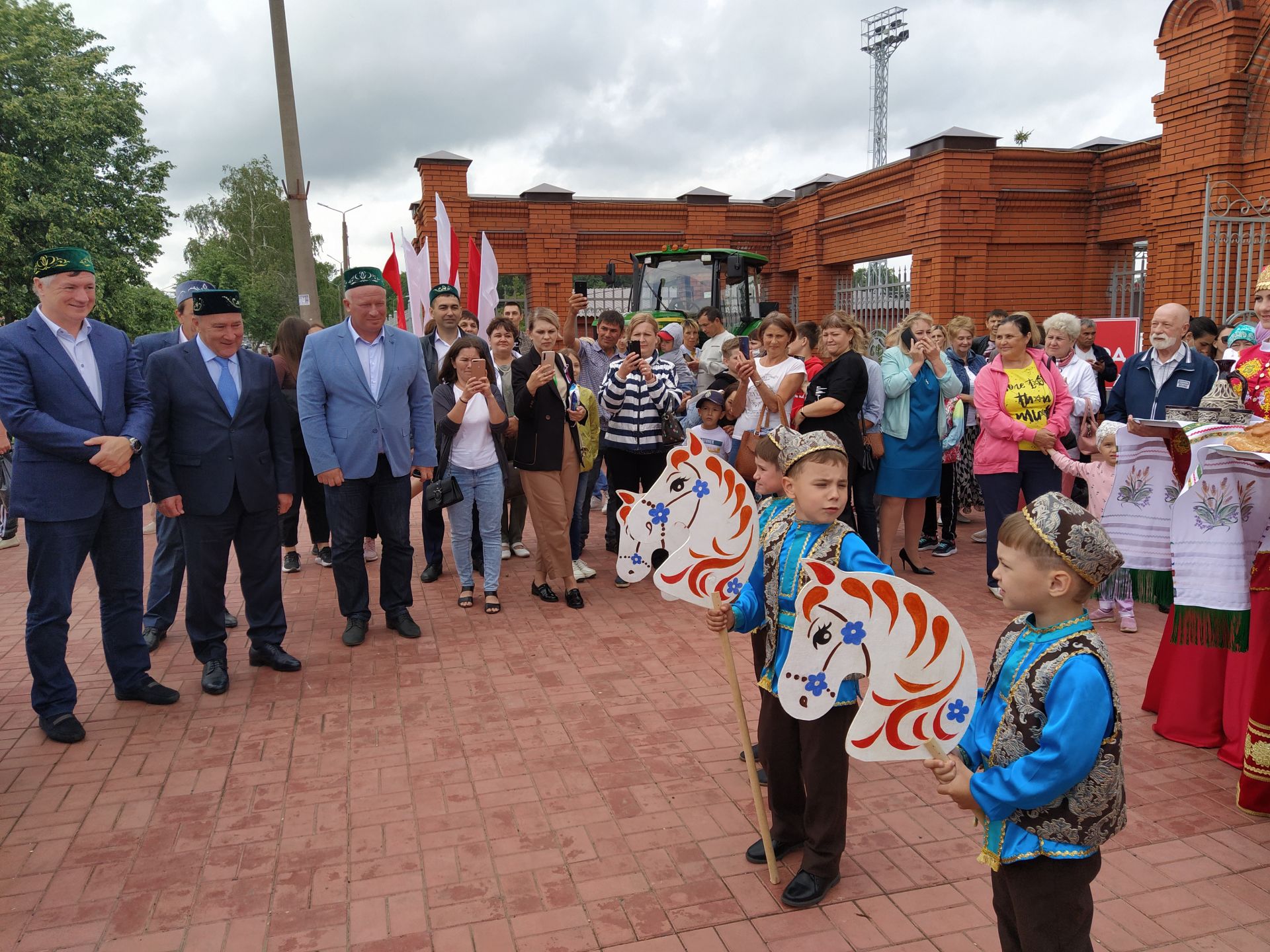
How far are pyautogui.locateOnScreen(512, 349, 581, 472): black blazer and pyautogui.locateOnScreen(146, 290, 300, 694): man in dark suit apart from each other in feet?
5.32

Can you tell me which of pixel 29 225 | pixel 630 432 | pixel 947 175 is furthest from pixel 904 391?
pixel 29 225

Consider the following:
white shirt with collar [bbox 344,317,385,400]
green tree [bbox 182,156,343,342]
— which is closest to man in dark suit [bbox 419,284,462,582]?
white shirt with collar [bbox 344,317,385,400]

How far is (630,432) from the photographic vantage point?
6.79 meters

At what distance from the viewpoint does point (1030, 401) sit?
19.6ft

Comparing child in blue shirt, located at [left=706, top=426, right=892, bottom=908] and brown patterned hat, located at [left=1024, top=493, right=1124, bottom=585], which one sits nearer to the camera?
brown patterned hat, located at [left=1024, top=493, right=1124, bottom=585]

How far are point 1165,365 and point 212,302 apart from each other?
570cm

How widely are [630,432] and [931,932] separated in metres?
4.50

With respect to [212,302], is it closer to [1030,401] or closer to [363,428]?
[363,428]

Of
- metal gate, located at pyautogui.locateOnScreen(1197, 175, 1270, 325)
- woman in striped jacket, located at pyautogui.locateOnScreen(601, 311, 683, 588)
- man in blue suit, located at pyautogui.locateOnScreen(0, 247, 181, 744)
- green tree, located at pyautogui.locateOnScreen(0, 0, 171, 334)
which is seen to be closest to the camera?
man in blue suit, located at pyautogui.locateOnScreen(0, 247, 181, 744)

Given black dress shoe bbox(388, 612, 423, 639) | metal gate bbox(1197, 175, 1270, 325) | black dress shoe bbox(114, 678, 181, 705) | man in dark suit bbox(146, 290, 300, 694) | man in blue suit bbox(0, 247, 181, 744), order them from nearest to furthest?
man in blue suit bbox(0, 247, 181, 744) → black dress shoe bbox(114, 678, 181, 705) → man in dark suit bbox(146, 290, 300, 694) → black dress shoe bbox(388, 612, 423, 639) → metal gate bbox(1197, 175, 1270, 325)

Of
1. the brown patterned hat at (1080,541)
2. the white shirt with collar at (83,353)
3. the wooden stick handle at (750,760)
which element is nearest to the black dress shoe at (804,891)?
the wooden stick handle at (750,760)

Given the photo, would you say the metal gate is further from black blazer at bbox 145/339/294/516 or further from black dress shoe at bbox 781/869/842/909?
black blazer at bbox 145/339/294/516

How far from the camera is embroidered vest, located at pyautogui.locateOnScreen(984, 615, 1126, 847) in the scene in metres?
1.99

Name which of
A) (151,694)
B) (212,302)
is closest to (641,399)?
(212,302)
